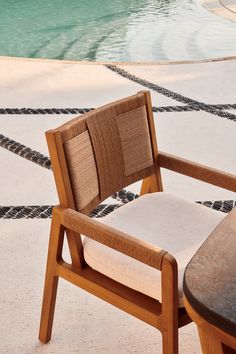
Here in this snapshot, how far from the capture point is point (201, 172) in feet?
5.84

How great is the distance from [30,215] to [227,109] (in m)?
1.69

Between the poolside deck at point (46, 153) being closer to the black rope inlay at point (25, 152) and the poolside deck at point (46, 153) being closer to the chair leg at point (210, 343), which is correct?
the black rope inlay at point (25, 152)

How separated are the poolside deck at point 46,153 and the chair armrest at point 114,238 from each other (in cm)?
47

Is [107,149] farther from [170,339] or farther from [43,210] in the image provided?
[43,210]

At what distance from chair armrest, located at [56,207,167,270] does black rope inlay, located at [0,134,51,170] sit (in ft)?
4.91

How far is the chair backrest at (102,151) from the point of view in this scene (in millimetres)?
1583

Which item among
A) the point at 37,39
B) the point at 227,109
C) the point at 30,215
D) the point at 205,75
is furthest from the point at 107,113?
the point at 37,39

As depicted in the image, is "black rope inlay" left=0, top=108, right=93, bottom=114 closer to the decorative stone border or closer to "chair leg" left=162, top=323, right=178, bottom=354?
the decorative stone border

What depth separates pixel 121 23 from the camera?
802cm

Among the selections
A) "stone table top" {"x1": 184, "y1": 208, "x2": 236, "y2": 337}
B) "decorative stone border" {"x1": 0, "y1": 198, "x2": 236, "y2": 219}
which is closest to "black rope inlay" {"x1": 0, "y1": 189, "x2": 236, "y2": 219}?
"decorative stone border" {"x1": 0, "y1": 198, "x2": 236, "y2": 219}

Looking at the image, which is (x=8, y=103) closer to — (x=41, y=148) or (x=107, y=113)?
(x=41, y=148)

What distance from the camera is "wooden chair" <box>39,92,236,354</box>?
4.85ft

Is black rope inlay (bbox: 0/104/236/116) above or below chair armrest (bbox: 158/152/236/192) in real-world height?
below

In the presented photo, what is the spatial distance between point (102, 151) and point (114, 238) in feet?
1.05
